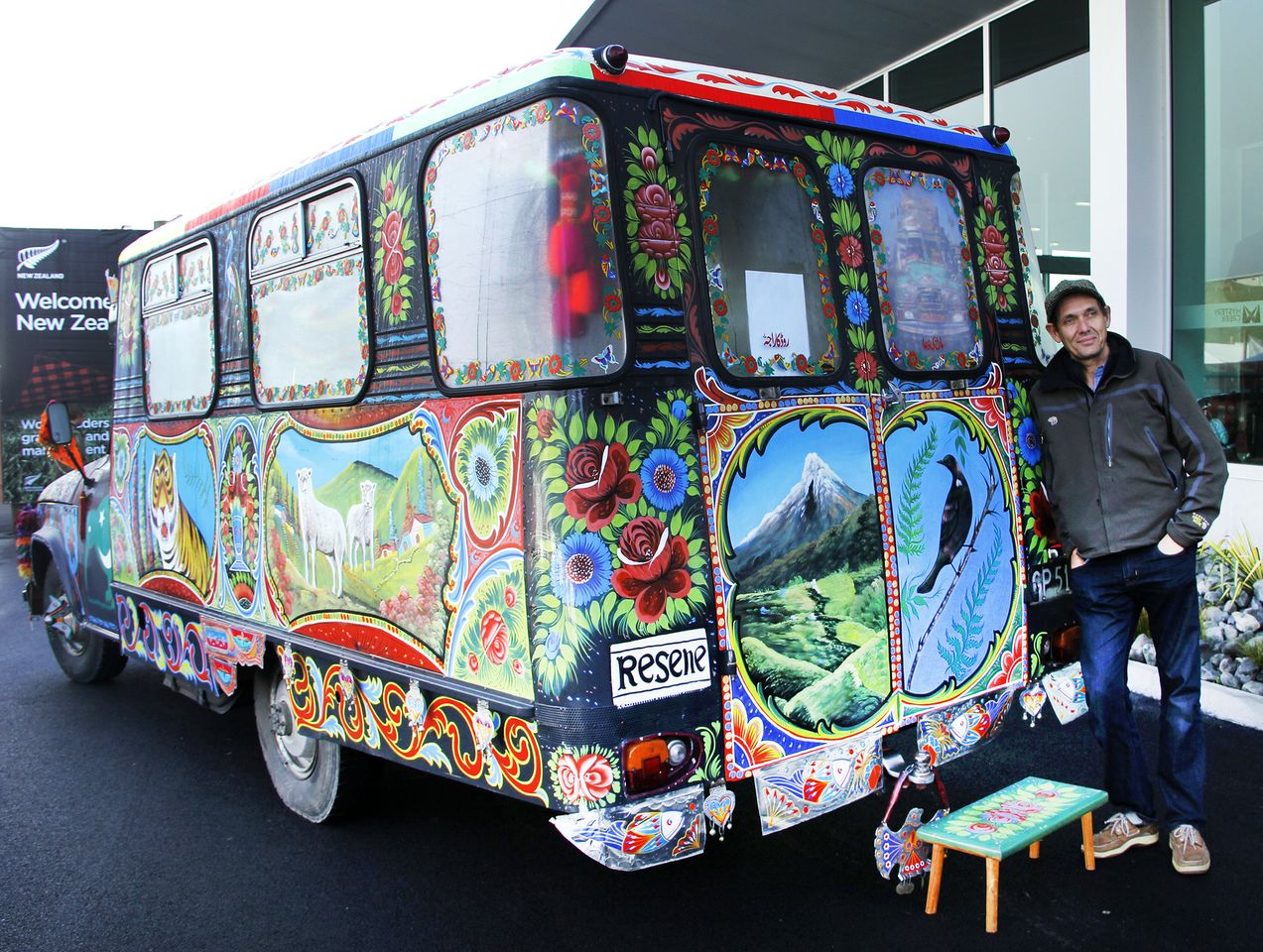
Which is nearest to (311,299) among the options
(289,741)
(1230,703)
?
(289,741)

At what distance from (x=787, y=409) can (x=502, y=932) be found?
78.3 inches

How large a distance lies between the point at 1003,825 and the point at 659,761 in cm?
128

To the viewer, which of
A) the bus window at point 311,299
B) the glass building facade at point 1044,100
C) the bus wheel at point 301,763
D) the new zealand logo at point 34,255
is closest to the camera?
the bus window at point 311,299

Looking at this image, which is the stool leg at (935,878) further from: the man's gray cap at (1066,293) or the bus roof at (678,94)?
the bus roof at (678,94)

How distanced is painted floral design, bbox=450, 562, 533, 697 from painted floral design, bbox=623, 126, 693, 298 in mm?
926

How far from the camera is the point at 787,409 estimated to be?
3.37 metres

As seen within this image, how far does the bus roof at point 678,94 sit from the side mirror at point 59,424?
249 centimetres

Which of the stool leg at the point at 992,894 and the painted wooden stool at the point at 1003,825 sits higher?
the painted wooden stool at the point at 1003,825

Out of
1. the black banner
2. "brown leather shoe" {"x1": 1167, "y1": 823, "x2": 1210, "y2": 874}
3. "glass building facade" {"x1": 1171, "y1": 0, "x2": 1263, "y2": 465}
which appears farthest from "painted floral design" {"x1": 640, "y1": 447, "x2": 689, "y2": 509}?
the black banner

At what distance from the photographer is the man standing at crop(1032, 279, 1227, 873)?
3.71m

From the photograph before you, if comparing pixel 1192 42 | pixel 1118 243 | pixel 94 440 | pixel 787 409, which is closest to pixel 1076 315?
pixel 787 409

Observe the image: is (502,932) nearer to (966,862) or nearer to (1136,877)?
(966,862)

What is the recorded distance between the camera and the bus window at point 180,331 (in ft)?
16.6

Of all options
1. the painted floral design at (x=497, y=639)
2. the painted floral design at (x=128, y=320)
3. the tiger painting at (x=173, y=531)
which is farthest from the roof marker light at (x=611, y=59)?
the painted floral design at (x=128, y=320)
